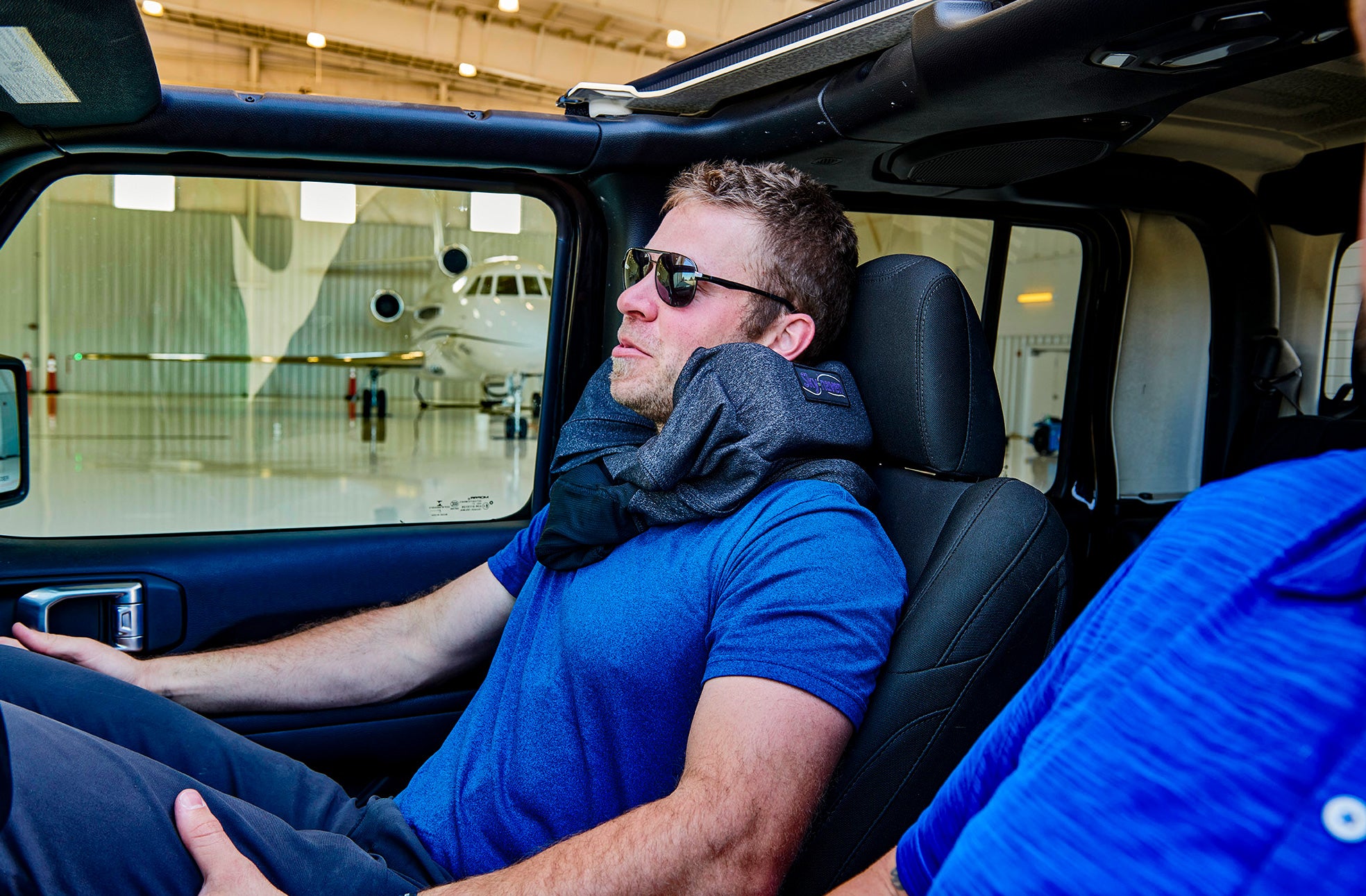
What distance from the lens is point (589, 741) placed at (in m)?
1.21

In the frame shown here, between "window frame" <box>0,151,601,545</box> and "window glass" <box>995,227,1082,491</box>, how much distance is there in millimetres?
983

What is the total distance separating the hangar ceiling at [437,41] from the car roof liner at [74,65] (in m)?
9.56

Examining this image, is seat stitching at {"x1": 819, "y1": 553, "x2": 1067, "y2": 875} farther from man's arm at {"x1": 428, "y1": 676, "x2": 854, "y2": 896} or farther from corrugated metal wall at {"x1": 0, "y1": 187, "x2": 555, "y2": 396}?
corrugated metal wall at {"x1": 0, "y1": 187, "x2": 555, "y2": 396}

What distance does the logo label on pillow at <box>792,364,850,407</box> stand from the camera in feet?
4.37

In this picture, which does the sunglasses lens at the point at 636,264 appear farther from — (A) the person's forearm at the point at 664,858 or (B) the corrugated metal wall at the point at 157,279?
(A) the person's forearm at the point at 664,858

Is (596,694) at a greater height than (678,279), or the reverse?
(678,279)

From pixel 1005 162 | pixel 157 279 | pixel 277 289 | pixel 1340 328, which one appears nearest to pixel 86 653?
pixel 1005 162

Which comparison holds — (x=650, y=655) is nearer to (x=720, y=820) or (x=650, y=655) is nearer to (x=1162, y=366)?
(x=720, y=820)

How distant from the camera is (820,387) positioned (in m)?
1.36

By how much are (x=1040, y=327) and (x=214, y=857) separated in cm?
273

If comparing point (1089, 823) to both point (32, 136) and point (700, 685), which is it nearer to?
point (700, 685)

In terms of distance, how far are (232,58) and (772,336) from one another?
15652mm

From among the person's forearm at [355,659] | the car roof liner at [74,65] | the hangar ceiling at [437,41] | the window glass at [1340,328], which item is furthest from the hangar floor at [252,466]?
the hangar ceiling at [437,41]

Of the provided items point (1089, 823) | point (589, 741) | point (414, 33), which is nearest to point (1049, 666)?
point (1089, 823)
